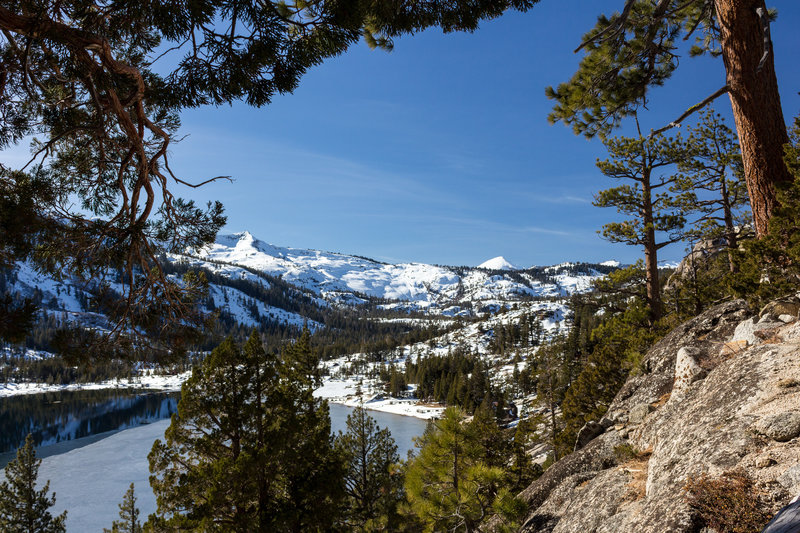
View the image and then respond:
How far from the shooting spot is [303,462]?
1127 cm

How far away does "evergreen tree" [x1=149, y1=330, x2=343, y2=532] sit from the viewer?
969cm

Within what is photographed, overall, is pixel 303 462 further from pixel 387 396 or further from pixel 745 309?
pixel 387 396

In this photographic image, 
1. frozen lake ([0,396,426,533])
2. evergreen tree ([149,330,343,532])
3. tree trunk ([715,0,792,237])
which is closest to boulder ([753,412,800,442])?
tree trunk ([715,0,792,237])

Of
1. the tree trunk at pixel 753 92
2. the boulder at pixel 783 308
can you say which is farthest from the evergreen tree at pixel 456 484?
the tree trunk at pixel 753 92

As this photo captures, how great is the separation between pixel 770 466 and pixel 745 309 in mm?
6043

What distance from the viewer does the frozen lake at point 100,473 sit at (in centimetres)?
3022

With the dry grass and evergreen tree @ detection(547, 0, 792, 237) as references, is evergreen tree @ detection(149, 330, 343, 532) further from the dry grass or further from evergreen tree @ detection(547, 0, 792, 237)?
evergreen tree @ detection(547, 0, 792, 237)

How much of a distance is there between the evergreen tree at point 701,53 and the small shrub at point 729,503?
4.14 m

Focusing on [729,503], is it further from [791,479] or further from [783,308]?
[783,308]

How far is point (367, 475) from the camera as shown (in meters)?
19.6

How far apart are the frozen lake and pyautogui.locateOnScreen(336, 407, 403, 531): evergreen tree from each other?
13.7 ft

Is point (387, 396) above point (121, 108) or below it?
below

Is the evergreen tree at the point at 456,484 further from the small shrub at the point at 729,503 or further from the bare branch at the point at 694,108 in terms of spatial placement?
the bare branch at the point at 694,108

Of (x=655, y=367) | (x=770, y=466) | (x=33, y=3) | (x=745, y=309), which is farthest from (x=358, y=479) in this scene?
(x=33, y=3)
